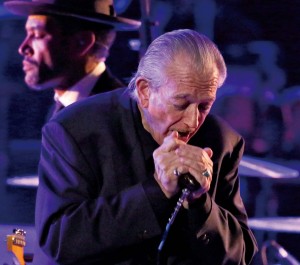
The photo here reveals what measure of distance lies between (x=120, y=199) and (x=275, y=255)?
1.49 meters

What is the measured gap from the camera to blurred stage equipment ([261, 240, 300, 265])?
2.82m

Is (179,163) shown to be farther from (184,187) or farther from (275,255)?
(275,255)

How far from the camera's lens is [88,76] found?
2.88 m

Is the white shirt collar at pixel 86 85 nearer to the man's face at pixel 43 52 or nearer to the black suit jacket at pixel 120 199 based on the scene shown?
the man's face at pixel 43 52

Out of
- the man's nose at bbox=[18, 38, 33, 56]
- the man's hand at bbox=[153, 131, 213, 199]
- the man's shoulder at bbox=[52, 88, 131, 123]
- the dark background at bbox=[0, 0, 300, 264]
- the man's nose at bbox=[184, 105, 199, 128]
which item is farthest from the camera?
the man's nose at bbox=[18, 38, 33, 56]

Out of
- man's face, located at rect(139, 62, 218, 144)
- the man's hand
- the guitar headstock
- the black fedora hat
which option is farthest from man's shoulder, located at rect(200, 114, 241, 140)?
the black fedora hat

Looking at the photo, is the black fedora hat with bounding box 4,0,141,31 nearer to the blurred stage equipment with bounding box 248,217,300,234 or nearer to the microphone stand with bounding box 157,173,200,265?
the blurred stage equipment with bounding box 248,217,300,234

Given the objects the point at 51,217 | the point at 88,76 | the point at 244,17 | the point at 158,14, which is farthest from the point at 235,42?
the point at 51,217

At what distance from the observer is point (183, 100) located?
5.09 ft

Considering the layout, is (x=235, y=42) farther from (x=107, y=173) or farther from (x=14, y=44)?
(x=107, y=173)

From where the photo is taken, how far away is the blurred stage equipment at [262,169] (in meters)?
2.82

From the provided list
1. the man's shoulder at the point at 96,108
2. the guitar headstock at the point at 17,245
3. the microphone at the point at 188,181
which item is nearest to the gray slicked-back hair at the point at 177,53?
the man's shoulder at the point at 96,108

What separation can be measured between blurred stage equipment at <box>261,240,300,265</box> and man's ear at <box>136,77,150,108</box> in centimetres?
142

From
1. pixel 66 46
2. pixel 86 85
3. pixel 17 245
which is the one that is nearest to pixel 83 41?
pixel 66 46
